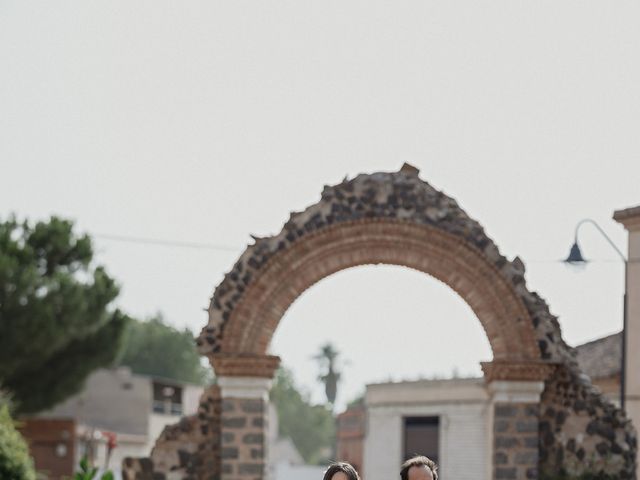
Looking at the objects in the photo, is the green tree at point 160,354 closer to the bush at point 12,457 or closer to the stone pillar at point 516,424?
the bush at point 12,457

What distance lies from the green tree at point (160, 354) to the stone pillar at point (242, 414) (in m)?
51.8

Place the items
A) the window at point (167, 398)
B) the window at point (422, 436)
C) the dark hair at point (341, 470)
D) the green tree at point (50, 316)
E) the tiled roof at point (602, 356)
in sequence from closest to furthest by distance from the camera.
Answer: the dark hair at point (341, 470) < the tiled roof at point (602, 356) < the window at point (422, 436) < the green tree at point (50, 316) < the window at point (167, 398)

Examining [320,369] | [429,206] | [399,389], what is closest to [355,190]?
[429,206]

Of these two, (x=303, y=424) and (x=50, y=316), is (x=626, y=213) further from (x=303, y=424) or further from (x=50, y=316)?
(x=303, y=424)

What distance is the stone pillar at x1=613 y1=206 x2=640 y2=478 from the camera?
2267cm

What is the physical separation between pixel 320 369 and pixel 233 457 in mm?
70749

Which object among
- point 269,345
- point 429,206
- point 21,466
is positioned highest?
point 429,206

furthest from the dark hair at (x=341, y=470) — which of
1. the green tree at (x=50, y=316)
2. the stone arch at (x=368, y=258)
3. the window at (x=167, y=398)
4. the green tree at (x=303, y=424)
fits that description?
the green tree at (x=303, y=424)

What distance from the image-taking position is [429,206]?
44.1ft

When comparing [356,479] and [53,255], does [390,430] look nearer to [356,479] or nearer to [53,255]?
[53,255]

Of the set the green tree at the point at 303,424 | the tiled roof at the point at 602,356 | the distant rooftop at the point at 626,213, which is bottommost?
the green tree at the point at 303,424

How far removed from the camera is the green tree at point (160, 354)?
65188mm

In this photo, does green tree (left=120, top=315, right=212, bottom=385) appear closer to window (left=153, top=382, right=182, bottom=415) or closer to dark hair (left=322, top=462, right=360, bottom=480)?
A: window (left=153, top=382, right=182, bottom=415)

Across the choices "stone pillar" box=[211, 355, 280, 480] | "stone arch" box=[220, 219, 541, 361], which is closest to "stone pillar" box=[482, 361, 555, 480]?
"stone arch" box=[220, 219, 541, 361]
